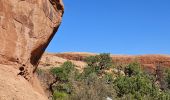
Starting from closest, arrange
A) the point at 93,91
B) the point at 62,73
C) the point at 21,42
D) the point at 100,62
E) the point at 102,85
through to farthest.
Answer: the point at 21,42, the point at 93,91, the point at 102,85, the point at 62,73, the point at 100,62

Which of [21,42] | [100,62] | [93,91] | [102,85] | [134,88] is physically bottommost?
[134,88]

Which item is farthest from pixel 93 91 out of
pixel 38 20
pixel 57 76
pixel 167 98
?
pixel 57 76

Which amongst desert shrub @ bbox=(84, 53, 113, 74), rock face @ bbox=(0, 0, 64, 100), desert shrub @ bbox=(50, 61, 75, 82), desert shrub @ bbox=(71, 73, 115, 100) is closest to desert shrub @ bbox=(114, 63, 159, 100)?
desert shrub @ bbox=(50, 61, 75, 82)

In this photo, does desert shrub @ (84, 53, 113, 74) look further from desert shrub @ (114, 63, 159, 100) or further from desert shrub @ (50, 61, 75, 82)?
desert shrub @ (114, 63, 159, 100)

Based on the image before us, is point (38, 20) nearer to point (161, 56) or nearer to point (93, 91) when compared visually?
point (93, 91)

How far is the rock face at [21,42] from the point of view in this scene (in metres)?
9.79

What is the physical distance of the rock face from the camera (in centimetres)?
979

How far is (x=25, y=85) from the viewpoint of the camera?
1034 centimetres

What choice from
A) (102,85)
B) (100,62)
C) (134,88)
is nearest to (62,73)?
(100,62)

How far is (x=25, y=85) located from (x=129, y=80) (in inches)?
1541

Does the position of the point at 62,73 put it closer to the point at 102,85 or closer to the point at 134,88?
the point at 134,88

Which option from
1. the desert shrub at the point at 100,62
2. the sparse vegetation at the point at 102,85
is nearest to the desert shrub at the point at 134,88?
the sparse vegetation at the point at 102,85

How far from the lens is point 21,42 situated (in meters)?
10.7

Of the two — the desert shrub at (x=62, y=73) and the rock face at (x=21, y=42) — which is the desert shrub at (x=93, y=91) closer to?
the rock face at (x=21, y=42)
